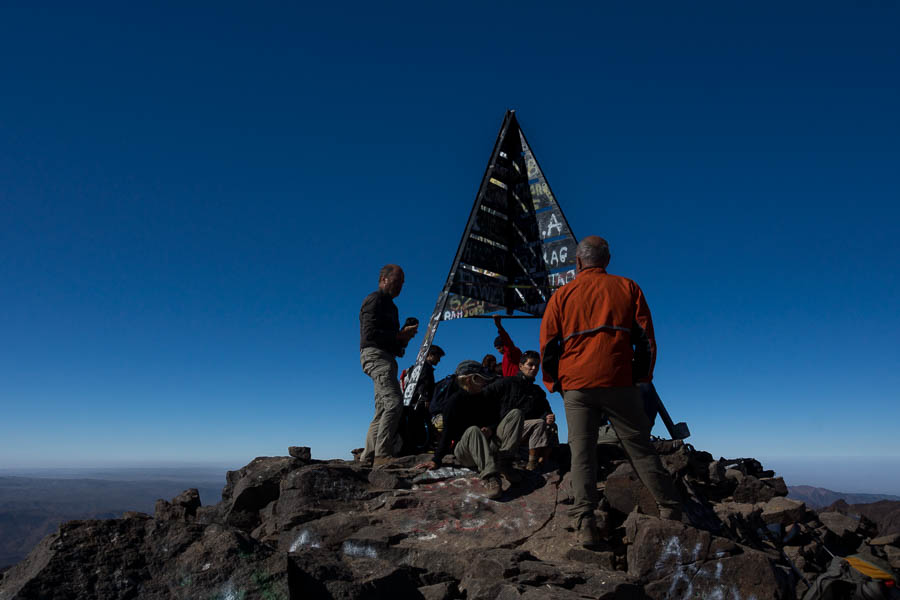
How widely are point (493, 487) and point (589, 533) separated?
1.58 meters

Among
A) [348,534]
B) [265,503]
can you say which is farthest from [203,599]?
[265,503]

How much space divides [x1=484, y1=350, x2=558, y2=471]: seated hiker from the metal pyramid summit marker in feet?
6.90

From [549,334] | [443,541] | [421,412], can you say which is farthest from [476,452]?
[421,412]

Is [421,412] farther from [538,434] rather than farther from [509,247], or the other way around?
[509,247]

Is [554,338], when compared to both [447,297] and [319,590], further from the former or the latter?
[447,297]

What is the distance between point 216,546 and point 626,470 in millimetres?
3971

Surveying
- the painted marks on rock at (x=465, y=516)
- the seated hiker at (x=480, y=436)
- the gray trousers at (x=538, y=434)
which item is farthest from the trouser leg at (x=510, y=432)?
the painted marks on rock at (x=465, y=516)

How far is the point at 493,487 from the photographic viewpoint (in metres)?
6.46

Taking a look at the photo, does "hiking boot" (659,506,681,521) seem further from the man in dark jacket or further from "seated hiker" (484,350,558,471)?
the man in dark jacket

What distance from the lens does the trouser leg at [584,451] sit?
16.8ft

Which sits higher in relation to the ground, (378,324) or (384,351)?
(378,324)

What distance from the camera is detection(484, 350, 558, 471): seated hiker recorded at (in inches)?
280

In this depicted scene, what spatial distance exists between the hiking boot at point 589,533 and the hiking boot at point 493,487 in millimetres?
1446

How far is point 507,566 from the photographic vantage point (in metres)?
4.26
